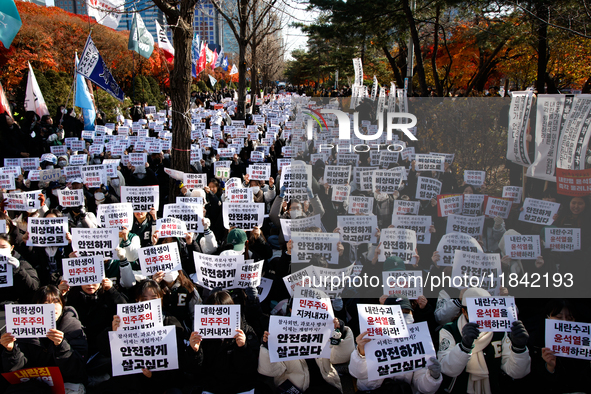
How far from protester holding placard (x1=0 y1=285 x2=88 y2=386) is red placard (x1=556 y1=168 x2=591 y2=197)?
6.02 metres

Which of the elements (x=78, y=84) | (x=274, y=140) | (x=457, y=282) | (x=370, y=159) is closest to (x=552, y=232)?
(x=457, y=282)

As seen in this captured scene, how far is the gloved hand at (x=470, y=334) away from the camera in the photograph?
3.20 m

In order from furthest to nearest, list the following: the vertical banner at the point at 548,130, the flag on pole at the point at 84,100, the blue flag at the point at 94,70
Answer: the flag on pole at the point at 84,100, the blue flag at the point at 94,70, the vertical banner at the point at 548,130

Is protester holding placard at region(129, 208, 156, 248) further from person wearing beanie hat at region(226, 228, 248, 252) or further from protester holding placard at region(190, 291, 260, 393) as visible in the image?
protester holding placard at region(190, 291, 260, 393)

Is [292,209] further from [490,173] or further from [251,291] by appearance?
[490,173]

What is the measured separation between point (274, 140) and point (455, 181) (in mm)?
6691

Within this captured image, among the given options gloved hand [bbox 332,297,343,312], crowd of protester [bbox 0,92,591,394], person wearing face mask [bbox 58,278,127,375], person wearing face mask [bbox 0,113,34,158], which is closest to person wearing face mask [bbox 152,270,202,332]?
crowd of protester [bbox 0,92,591,394]

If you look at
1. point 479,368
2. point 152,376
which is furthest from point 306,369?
point 479,368

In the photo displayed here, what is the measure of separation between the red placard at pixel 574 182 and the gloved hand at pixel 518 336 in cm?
308

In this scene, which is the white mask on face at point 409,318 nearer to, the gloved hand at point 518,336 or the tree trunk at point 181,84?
the gloved hand at point 518,336

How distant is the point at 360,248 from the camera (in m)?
6.22

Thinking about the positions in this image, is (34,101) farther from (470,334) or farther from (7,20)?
(470,334)

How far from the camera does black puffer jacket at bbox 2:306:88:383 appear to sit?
3463 millimetres

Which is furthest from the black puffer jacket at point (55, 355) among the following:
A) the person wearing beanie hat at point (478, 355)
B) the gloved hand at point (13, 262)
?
the person wearing beanie hat at point (478, 355)
